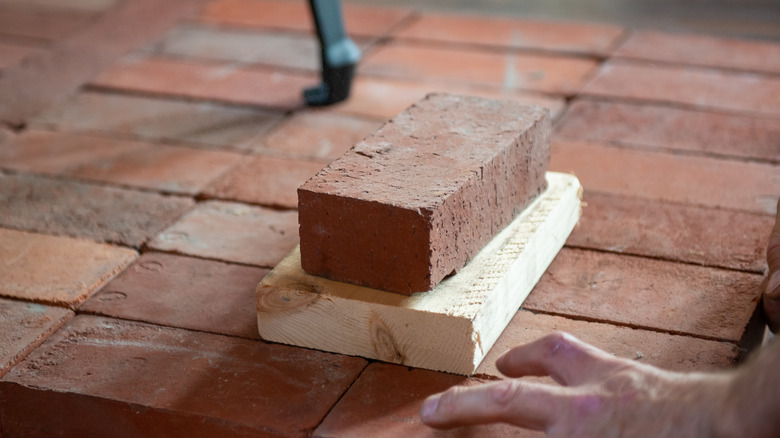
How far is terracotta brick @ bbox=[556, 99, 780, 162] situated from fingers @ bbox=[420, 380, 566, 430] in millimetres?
1617

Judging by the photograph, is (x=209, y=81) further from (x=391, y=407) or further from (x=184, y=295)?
(x=391, y=407)

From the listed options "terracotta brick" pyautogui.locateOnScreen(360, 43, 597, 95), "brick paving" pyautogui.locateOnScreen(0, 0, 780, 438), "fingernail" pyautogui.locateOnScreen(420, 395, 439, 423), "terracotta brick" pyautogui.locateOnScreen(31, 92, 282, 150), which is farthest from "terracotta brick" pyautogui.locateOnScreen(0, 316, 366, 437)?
"terracotta brick" pyautogui.locateOnScreen(360, 43, 597, 95)

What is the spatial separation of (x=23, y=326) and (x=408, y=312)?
34.7 inches

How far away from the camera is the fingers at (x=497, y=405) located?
1.48 m

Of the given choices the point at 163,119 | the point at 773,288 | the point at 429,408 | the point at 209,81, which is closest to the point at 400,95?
the point at 209,81

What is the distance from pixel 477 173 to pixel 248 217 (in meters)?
0.86

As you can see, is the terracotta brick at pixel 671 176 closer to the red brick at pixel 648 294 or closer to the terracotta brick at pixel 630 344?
the red brick at pixel 648 294

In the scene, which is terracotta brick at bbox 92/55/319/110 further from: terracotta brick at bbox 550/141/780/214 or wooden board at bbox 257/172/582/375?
wooden board at bbox 257/172/582/375

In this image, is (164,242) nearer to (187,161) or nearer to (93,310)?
(93,310)

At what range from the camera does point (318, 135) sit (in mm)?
3090

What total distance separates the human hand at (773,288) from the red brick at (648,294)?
4 cm

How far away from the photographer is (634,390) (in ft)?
4.69

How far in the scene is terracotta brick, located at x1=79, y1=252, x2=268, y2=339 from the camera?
2041mm

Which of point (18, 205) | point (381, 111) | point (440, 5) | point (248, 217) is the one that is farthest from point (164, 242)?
point (440, 5)
